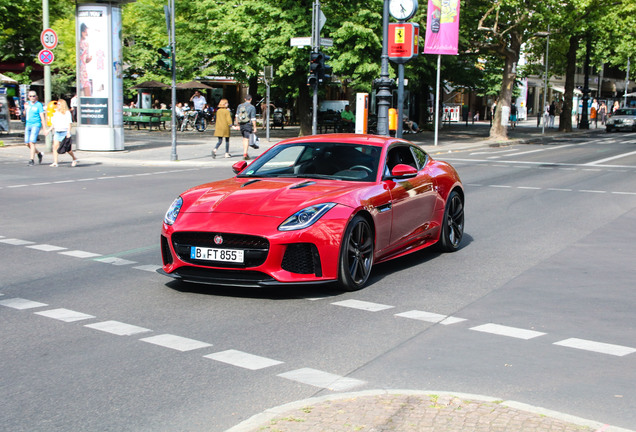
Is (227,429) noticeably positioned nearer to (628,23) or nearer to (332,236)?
(332,236)

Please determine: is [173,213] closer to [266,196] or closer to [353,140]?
[266,196]

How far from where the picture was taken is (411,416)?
4.11 metres

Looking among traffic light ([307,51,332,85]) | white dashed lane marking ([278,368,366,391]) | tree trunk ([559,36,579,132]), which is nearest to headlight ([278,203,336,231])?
white dashed lane marking ([278,368,366,391])

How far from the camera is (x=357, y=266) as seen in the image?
7430 mm

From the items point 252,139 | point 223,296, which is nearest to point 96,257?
point 223,296

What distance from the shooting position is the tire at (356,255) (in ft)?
23.5

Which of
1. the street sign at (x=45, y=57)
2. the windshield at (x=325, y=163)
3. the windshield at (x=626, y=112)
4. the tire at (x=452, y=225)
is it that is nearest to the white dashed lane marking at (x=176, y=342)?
the windshield at (x=325, y=163)

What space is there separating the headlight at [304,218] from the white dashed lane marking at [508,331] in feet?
5.48

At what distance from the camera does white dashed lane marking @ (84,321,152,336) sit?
5902 millimetres

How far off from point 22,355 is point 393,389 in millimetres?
2452

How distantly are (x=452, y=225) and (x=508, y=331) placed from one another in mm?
3726

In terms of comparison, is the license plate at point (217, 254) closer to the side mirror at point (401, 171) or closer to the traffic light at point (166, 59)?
the side mirror at point (401, 171)

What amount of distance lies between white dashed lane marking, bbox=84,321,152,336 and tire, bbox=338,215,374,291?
193cm

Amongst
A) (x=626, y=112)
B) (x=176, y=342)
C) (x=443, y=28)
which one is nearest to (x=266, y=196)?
(x=176, y=342)
